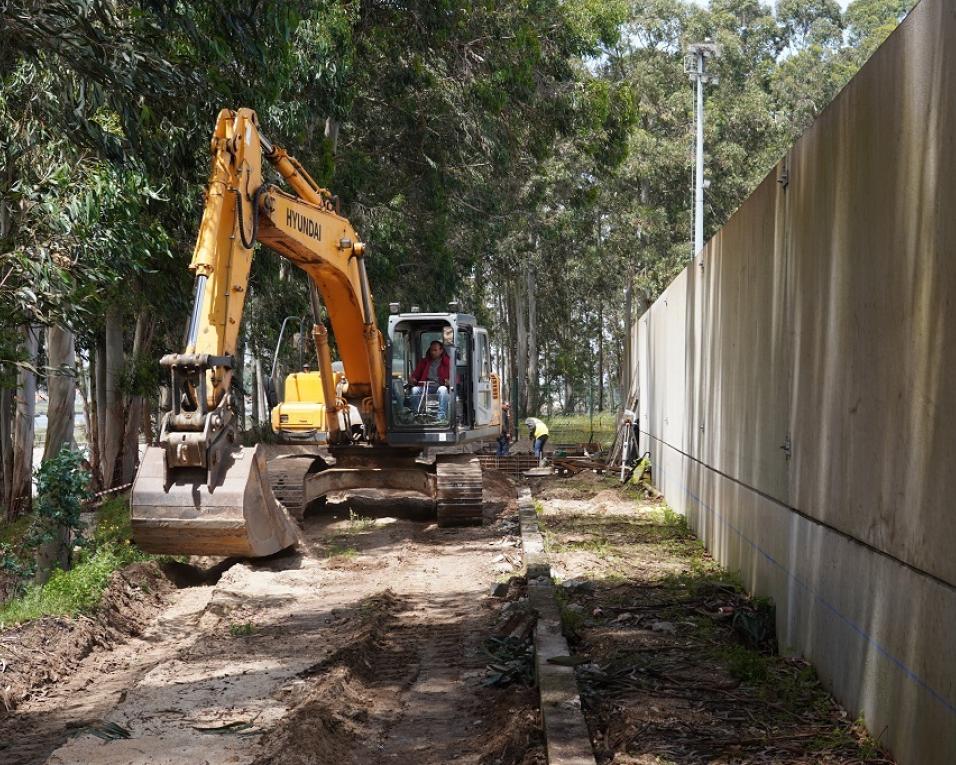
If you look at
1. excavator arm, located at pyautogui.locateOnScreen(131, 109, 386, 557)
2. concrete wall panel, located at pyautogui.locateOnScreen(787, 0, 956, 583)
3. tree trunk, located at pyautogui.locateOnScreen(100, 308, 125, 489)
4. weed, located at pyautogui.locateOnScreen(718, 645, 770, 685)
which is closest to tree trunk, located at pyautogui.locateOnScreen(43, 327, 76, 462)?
tree trunk, located at pyautogui.locateOnScreen(100, 308, 125, 489)

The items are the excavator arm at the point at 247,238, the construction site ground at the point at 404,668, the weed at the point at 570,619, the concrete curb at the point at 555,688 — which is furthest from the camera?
the excavator arm at the point at 247,238

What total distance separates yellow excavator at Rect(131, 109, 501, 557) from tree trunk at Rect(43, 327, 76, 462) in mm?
3123

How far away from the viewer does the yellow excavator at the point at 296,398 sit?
10.9 metres

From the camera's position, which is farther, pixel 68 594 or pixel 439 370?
pixel 439 370

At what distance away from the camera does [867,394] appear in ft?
19.3

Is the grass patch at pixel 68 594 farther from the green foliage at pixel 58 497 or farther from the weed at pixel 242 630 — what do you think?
the weed at pixel 242 630

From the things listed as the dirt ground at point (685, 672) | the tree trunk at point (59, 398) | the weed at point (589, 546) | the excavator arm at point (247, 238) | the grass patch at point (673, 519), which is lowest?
the weed at point (589, 546)

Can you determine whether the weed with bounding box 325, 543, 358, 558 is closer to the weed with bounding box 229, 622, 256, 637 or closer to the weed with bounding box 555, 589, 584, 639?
the weed with bounding box 229, 622, 256, 637

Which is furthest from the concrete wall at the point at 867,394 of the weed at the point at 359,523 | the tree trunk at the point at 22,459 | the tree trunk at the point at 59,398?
the tree trunk at the point at 22,459

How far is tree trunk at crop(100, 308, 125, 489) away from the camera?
22688 mm

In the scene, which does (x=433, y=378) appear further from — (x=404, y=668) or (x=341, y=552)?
(x=404, y=668)

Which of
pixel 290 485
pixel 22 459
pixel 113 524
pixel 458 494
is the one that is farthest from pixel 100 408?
pixel 458 494

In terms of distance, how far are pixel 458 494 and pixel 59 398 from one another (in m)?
6.49

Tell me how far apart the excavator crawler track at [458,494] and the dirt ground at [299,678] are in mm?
2585
